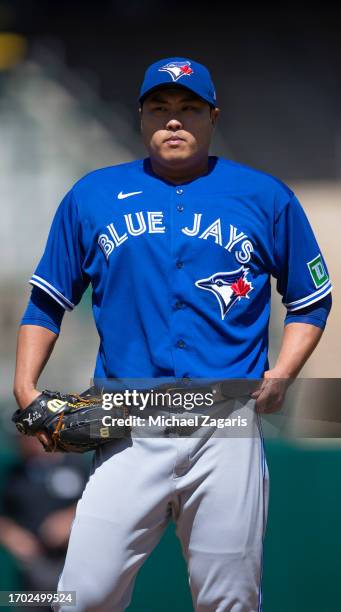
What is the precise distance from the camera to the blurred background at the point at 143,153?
411 centimetres

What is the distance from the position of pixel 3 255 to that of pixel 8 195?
0.24m

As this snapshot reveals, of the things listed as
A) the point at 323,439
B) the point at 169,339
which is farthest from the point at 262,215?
the point at 323,439

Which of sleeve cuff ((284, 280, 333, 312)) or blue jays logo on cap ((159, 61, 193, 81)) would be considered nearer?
blue jays logo on cap ((159, 61, 193, 81))

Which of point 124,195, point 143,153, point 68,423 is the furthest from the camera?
point 143,153

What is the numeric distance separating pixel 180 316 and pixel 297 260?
1.19 feet

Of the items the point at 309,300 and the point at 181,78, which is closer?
the point at 181,78

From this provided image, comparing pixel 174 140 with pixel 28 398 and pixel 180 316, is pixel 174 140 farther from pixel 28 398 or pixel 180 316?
pixel 28 398

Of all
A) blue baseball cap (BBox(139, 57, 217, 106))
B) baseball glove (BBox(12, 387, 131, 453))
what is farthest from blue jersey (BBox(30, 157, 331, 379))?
blue baseball cap (BBox(139, 57, 217, 106))

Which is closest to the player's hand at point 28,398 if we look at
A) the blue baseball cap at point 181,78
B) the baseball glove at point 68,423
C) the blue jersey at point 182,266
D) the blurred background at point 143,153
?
the baseball glove at point 68,423

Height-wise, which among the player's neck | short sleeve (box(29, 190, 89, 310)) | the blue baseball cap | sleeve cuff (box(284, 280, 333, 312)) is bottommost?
sleeve cuff (box(284, 280, 333, 312))

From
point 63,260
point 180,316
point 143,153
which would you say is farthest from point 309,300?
point 143,153

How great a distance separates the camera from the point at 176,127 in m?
2.70

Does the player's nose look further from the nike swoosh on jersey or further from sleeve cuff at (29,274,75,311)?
sleeve cuff at (29,274,75,311)

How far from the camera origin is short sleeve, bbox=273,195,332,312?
2764 millimetres
